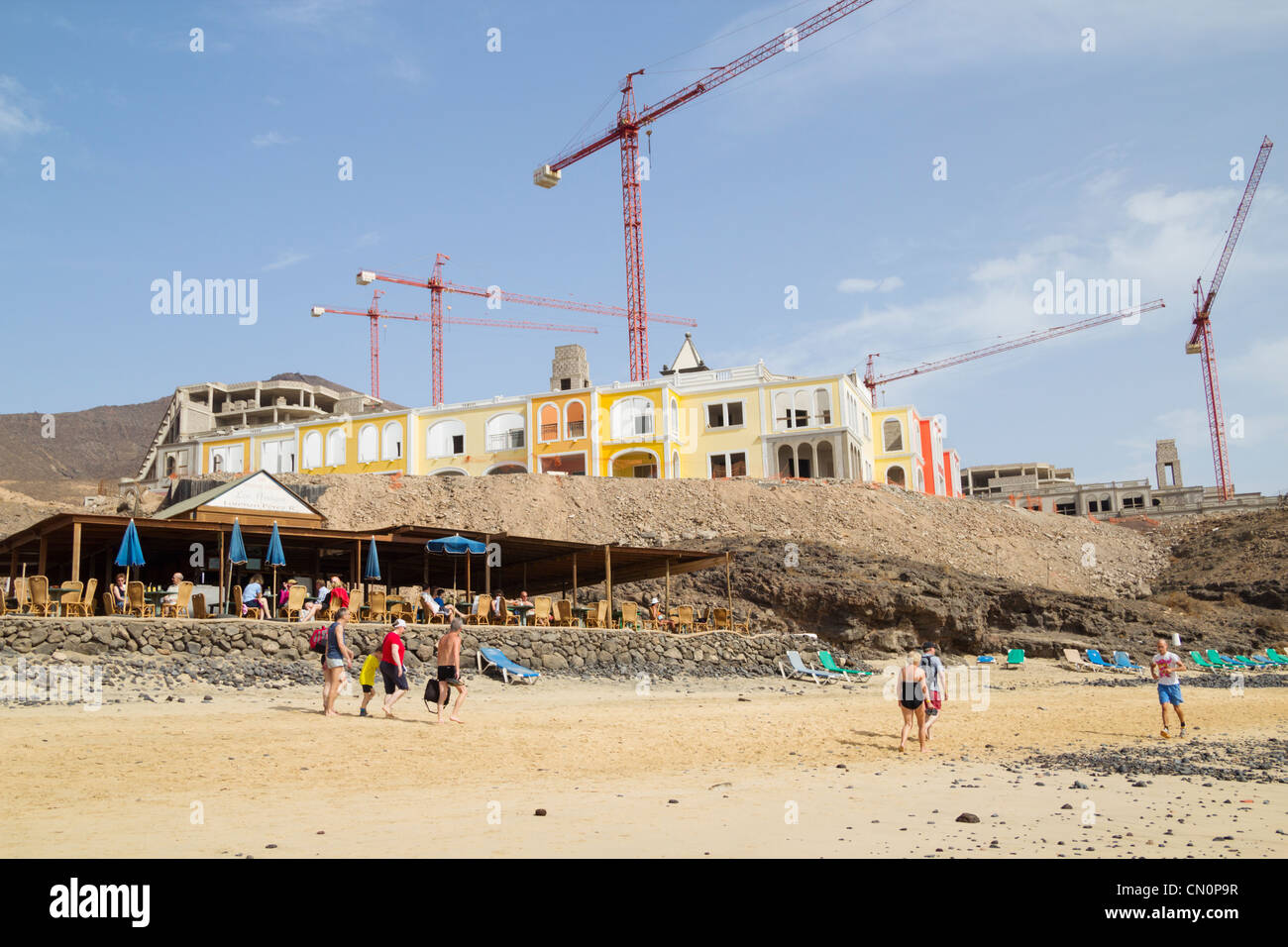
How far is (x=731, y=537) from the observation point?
4047 centimetres

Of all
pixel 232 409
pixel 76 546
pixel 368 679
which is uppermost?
pixel 232 409

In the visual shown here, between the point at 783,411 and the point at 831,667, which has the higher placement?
the point at 783,411

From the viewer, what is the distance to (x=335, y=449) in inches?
2359

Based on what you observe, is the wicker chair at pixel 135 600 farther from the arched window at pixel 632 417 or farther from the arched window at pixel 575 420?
the arched window at pixel 632 417

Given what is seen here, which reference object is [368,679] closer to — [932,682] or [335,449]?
[932,682]

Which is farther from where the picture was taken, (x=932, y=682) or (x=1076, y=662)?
(x=1076, y=662)

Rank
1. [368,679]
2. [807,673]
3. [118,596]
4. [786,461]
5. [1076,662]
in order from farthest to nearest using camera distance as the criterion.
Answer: [786,461]
[1076,662]
[807,673]
[118,596]
[368,679]

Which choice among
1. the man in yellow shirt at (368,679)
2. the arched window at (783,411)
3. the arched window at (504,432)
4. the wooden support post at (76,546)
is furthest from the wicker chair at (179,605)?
the arched window at (783,411)

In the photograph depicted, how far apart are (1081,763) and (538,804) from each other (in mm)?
6574

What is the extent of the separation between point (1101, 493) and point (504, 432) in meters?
45.4

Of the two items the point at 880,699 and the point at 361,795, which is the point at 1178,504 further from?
the point at 361,795

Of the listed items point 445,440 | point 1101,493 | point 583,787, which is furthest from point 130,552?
point 1101,493

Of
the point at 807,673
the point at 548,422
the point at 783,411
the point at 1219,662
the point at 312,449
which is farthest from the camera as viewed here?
the point at 312,449
